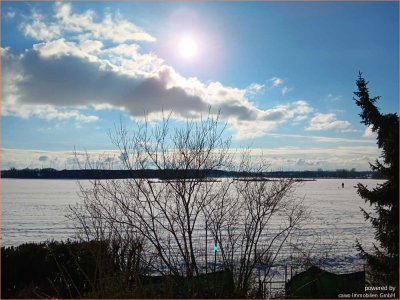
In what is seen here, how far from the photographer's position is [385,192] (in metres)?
12.7

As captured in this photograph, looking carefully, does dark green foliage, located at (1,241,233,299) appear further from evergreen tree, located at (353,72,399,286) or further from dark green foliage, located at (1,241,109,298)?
evergreen tree, located at (353,72,399,286)

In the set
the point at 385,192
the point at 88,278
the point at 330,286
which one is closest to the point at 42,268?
the point at 88,278

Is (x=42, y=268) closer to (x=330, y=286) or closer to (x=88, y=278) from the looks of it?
(x=88, y=278)

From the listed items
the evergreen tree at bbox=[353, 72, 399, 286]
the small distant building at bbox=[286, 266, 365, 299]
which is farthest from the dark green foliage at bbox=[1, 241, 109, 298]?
the evergreen tree at bbox=[353, 72, 399, 286]

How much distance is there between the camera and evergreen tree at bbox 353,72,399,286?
40.2ft

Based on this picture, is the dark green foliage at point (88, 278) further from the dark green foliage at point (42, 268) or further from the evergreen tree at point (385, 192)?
the evergreen tree at point (385, 192)

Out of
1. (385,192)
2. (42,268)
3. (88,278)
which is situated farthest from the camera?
(385,192)

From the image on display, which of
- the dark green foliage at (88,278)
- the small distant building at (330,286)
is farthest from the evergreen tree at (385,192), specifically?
the dark green foliage at (88,278)

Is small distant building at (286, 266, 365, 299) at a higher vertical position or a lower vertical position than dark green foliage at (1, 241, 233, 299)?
lower

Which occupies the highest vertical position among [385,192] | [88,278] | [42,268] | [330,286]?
[385,192]

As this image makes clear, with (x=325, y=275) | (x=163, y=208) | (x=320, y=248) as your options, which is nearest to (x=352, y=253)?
(x=320, y=248)

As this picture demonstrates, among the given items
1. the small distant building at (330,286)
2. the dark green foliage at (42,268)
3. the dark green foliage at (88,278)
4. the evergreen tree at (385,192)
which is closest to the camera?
the dark green foliage at (88,278)

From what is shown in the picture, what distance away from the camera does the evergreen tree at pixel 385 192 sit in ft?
40.2

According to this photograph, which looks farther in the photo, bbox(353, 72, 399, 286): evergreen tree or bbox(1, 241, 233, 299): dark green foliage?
bbox(353, 72, 399, 286): evergreen tree
